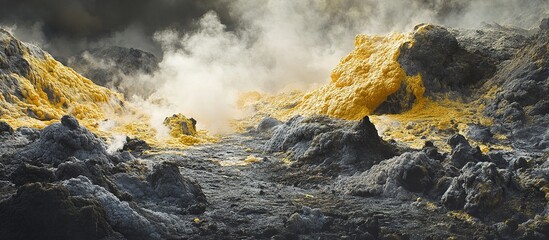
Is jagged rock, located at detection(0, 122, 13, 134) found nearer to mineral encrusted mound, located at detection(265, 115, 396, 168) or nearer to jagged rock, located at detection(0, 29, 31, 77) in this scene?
jagged rock, located at detection(0, 29, 31, 77)

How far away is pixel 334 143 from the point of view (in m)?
24.8

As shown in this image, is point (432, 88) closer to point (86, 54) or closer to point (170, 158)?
point (170, 158)

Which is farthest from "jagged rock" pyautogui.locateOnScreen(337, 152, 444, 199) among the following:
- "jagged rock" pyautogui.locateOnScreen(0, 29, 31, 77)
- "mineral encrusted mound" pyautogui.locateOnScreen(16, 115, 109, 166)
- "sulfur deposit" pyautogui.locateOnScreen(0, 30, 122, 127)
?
"jagged rock" pyautogui.locateOnScreen(0, 29, 31, 77)

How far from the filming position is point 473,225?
51.6ft

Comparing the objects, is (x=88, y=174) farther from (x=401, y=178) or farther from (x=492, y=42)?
(x=492, y=42)

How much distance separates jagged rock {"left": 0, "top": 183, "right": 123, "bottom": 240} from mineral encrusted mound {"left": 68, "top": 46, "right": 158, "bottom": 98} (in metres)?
45.9

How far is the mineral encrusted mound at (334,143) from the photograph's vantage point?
23594mm

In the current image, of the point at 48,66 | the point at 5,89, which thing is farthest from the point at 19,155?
the point at 48,66

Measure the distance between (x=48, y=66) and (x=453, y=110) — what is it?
25796mm

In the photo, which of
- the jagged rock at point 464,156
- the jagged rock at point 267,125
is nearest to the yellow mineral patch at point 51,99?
the jagged rock at point 267,125

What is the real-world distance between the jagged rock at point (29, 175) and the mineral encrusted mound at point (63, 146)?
3.17 meters

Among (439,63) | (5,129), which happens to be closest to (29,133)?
(5,129)

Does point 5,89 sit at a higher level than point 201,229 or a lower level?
A: higher

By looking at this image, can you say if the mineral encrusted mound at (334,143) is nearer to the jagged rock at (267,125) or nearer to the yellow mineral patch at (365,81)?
the yellow mineral patch at (365,81)
